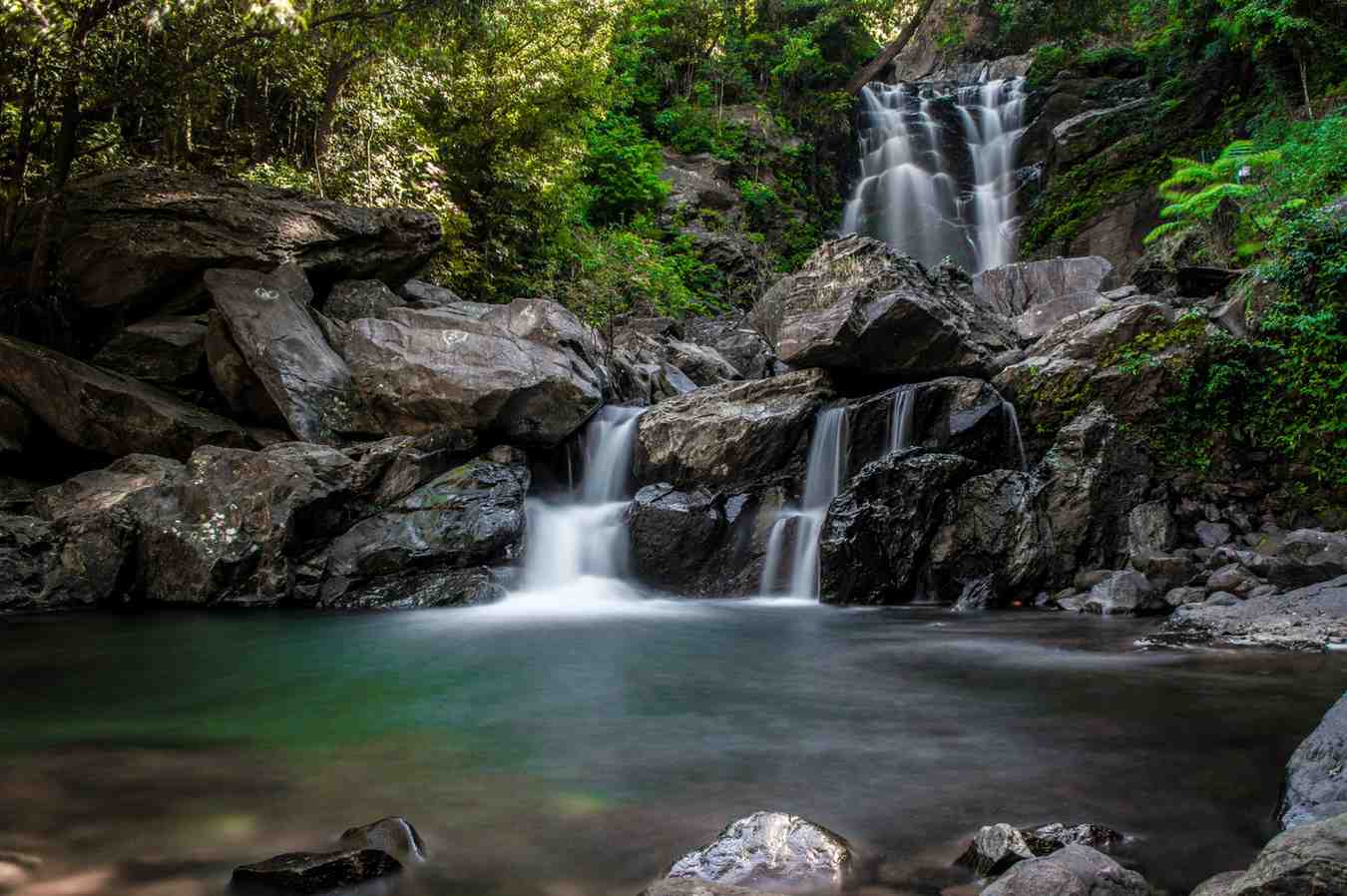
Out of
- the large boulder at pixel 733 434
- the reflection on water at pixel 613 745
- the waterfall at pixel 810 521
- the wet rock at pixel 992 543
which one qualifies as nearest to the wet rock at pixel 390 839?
the reflection on water at pixel 613 745

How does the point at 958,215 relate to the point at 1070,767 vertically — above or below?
above

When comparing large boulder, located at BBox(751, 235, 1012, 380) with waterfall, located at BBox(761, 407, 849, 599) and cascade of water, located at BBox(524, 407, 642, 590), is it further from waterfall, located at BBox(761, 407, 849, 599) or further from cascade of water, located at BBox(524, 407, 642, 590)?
cascade of water, located at BBox(524, 407, 642, 590)

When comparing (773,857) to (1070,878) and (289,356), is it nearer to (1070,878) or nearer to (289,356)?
(1070,878)

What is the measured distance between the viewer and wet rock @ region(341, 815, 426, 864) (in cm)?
303

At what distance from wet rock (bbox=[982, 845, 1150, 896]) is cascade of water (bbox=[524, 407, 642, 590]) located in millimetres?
8490

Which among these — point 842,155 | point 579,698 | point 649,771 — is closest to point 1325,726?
Result: point 649,771

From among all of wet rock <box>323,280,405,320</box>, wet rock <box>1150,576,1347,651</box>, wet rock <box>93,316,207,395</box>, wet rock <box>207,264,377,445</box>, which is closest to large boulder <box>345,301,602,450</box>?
wet rock <box>207,264,377,445</box>

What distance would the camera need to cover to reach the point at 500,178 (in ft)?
55.1

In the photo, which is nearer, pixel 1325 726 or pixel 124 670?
pixel 1325 726

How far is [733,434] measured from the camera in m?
11.3

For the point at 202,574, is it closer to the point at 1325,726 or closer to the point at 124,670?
the point at 124,670

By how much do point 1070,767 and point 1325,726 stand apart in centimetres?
103

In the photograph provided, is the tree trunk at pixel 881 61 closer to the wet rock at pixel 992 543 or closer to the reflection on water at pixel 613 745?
the wet rock at pixel 992 543

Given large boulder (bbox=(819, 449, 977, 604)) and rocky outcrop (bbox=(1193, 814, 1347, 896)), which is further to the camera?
large boulder (bbox=(819, 449, 977, 604))
